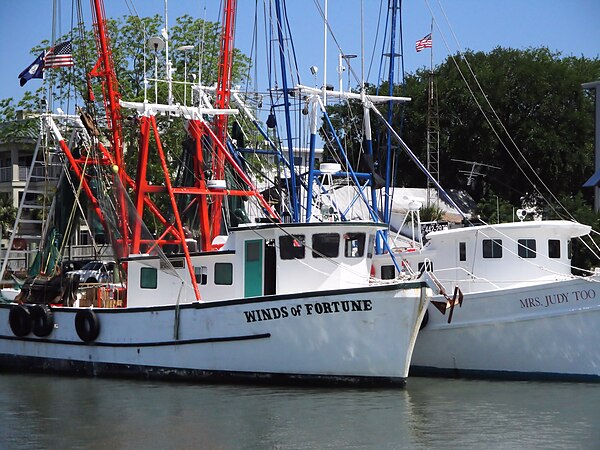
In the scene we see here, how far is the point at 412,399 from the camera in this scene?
2019 centimetres

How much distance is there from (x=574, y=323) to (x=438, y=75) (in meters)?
35.1

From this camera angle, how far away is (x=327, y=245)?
21688mm

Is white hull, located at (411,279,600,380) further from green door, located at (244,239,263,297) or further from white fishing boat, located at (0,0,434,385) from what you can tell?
green door, located at (244,239,263,297)

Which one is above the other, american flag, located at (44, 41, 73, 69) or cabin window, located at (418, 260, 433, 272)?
american flag, located at (44, 41, 73, 69)

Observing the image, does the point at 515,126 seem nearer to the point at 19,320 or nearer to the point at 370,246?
the point at 370,246

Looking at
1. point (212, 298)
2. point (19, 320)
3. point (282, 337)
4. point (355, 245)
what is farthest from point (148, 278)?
point (355, 245)

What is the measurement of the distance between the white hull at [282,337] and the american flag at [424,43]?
13.9 m

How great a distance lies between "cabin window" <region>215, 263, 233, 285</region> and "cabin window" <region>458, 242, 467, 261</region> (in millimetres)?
5868

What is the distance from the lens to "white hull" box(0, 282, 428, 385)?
67.3 ft

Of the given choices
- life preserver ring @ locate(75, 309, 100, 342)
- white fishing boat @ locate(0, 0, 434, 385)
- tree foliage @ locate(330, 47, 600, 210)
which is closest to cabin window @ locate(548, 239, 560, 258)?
white fishing boat @ locate(0, 0, 434, 385)

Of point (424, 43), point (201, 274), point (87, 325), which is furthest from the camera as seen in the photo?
point (424, 43)

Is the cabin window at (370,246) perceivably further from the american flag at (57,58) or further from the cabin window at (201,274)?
the american flag at (57,58)

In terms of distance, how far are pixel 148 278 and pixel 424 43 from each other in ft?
44.3

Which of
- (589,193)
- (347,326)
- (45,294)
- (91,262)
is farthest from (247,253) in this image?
(589,193)
